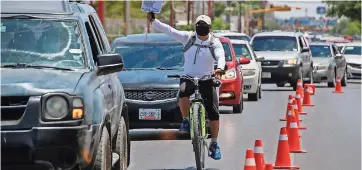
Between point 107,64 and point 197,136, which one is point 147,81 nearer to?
point 197,136

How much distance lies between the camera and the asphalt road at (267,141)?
45.3ft

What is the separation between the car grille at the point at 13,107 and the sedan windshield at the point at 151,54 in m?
8.69

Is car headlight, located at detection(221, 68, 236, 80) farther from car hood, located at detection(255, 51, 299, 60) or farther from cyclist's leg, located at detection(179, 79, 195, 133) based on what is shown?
car hood, located at detection(255, 51, 299, 60)

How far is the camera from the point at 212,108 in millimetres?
12875

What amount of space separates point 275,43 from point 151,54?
16.3 metres

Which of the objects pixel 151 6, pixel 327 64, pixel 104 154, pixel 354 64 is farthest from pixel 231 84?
pixel 354 64

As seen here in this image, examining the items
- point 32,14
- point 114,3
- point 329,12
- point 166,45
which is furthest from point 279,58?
point 114,3

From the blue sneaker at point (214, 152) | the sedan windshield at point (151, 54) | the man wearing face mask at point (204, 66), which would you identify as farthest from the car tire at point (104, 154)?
the sedan windshield at point (151, 54)

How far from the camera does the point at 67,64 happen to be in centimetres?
954

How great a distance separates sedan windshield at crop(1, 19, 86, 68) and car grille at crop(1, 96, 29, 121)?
3.04 feet

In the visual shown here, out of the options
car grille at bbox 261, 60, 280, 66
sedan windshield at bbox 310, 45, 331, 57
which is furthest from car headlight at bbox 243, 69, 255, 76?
sedan windshield at bbox 310, 45, 331, 57

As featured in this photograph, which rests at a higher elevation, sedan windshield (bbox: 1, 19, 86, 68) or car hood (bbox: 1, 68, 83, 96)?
sedan windshield (bbox: 1, 19, 86, 68)

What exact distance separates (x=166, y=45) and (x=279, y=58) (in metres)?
14.9

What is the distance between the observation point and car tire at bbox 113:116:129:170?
10945 mm
